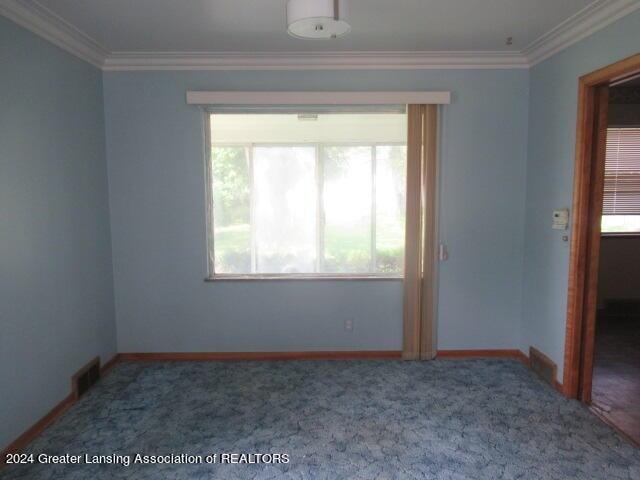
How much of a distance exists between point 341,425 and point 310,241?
1.72 metres

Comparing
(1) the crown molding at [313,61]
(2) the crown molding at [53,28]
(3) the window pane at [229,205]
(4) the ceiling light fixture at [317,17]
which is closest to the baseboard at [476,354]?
(3) the window pane at [229,205]

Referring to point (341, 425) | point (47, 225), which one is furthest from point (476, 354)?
point (47, 225)

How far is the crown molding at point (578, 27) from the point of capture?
7.52ft

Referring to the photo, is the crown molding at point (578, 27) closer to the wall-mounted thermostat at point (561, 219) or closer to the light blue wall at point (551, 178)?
the light blue wall at point (551, 178)

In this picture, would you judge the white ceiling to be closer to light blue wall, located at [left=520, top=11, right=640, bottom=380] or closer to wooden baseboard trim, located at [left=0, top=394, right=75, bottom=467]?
light blue wall, located at [left=520, top=11, right=640, bottom=380]

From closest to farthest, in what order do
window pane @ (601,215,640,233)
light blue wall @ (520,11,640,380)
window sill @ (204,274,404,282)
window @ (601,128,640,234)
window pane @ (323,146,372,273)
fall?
light blue wall @ (520,11,640,380) < window sill @ (204,274,404,282) < window pane @ (323,146,372,273) < window @ (601,128,640,234) < window pane @ (601,215,640,233)

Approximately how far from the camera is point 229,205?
3.57m

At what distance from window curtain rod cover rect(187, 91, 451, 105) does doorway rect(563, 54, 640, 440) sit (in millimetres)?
1010

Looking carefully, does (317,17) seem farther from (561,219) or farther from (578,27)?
(561,219)

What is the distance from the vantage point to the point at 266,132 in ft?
12.1

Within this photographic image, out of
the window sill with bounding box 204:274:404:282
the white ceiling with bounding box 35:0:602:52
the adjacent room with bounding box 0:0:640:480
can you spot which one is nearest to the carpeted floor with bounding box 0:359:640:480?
the adjacent room with bounding box 0:0:640:480

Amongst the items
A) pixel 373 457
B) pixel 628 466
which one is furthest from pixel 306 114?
pixel 628 466

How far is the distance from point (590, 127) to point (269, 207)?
8.35 ft

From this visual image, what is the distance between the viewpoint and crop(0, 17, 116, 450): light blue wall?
2264 millimetres
